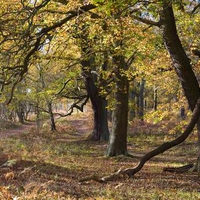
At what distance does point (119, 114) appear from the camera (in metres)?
17.2

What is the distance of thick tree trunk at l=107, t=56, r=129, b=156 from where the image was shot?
17.1 meters

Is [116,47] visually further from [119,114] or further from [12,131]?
[12,131]

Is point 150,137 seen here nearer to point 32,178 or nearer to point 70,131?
point 70,131

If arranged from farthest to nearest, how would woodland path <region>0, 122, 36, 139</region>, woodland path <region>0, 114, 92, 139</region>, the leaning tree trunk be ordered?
woodland path <region>0, 114, 92, 139</region> < woodland path <region>0, 122, 36, 139</region> < the leaning tree trunk

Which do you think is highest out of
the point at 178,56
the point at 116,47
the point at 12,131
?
the point at 116,47

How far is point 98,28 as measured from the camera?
44.2ft

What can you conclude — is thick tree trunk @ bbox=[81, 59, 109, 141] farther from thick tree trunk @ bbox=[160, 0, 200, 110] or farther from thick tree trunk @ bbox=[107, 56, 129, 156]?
thick tree trunk @ bbox=[160, 0, 200, 110]

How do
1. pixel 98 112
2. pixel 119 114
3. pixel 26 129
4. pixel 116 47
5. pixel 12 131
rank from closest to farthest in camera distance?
pixel 116 47
pixel 119 114
pixel 98 112
pixel 12 131
pixel 26 129

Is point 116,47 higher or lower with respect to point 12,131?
higher

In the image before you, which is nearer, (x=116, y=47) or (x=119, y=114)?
(x=116, y=47)

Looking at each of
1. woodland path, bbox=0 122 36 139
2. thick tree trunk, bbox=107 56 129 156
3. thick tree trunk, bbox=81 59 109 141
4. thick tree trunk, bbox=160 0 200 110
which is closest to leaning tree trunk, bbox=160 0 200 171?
thick tree trunk, bbox=160 0 200 110

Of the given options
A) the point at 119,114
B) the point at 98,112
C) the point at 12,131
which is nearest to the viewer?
the point at 119,114

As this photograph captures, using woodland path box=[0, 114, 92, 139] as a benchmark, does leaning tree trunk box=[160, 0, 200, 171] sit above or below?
above

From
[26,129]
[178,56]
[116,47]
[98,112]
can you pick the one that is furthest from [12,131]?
[178,56]
